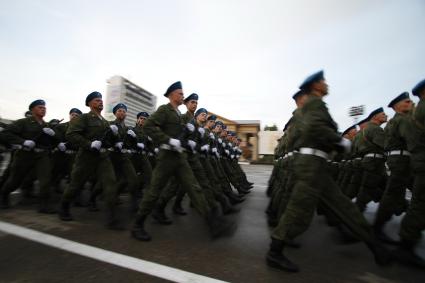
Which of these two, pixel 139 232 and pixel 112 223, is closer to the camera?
pixel 139 232

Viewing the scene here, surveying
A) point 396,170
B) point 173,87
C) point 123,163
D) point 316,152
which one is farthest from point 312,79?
point 123,163

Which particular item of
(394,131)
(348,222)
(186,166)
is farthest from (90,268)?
(394,131)

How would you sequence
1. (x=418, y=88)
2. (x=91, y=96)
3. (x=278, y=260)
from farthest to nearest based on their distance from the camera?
1. (x=91, y=96)
2. (x=418, y=88)
3. (x=278, y=260)

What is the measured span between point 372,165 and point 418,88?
1.83 meters

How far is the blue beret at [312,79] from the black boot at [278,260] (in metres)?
1.79

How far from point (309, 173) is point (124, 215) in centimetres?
362

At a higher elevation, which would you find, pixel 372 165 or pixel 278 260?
pixel 372 165

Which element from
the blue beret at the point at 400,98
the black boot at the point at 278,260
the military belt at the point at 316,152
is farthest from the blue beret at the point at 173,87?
the blue beret at the point at 400,98

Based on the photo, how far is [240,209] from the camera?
6.34m

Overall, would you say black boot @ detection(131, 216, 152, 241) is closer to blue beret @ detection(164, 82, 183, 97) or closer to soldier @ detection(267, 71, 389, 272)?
soldier @ detection(267, 71, 389, 272)

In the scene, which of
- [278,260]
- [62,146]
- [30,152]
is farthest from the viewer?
[62,146]

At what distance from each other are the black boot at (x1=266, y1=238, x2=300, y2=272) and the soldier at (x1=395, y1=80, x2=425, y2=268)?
1.36 metres

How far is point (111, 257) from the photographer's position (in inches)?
120

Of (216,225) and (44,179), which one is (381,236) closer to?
(216,225)
